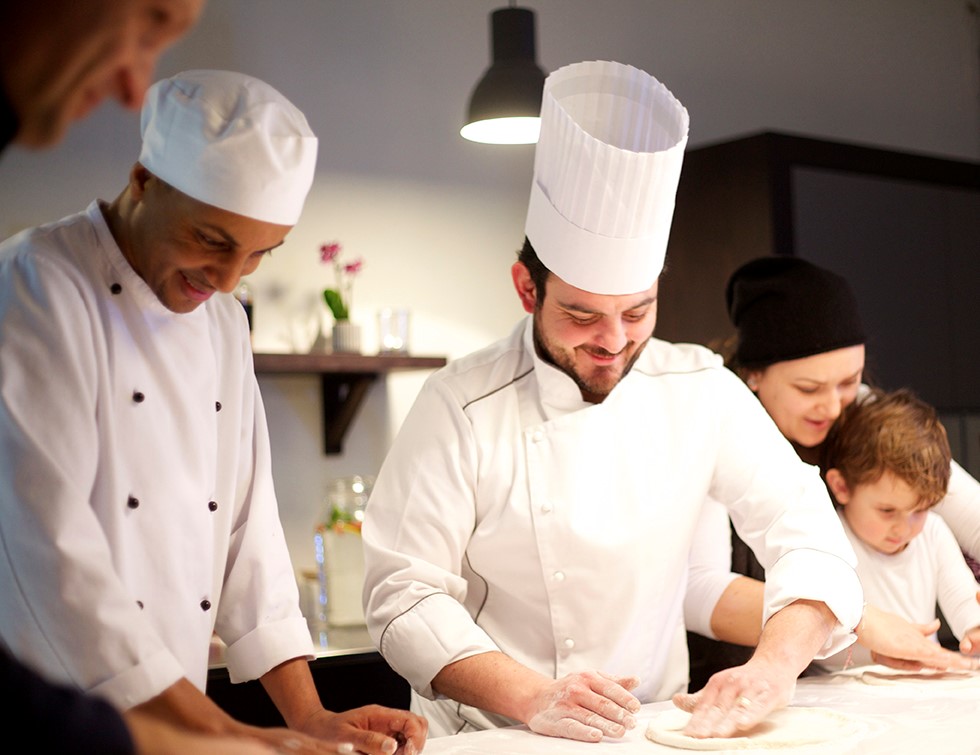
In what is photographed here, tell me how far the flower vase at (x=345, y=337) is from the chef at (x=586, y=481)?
1381 millimetres

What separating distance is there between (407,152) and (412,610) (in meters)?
2.18

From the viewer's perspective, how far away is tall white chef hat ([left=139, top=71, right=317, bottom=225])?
1200 mm

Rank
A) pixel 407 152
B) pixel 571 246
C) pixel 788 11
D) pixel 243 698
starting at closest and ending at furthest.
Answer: pixel 571 246 → pixel 243 698 → pixel 407 152 → pixel 788 11

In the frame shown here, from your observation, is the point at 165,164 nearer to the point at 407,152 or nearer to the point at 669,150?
the point at 669,150

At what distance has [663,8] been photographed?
4.06 m

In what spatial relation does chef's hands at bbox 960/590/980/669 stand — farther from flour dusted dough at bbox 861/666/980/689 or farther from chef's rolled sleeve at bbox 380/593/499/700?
chef's rolled sleeve at bbox 380/593/499/700

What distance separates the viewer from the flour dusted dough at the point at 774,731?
1417 millimetres

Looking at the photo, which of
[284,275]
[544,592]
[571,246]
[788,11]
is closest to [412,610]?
[544,592]

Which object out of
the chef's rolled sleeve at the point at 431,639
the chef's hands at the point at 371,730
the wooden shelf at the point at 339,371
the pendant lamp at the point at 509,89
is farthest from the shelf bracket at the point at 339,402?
the chef's hands at the point at 371,730

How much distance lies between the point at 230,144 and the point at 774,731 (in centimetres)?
96

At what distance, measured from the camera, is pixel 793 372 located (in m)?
2.19

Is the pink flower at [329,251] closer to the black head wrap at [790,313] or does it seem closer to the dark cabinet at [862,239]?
the dark cabinet at [862,239]

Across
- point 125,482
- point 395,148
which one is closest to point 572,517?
point 125,482

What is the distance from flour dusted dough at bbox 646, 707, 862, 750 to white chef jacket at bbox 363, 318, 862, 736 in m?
0.17
